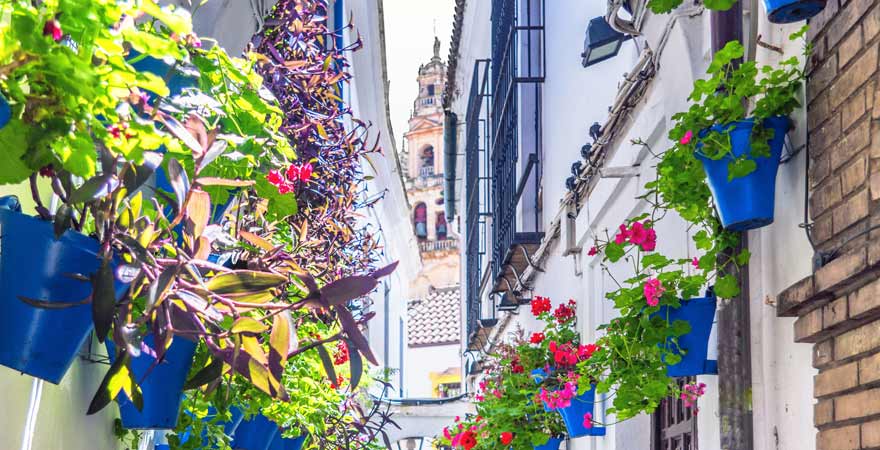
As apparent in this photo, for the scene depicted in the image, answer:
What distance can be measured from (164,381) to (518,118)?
26.4ft

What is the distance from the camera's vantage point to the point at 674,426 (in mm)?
5641

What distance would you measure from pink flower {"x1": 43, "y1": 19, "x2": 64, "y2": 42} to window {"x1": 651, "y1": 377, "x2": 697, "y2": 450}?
3.83 metres

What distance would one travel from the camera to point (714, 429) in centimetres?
420

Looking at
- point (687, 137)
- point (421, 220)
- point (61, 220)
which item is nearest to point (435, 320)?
point (421, 220)

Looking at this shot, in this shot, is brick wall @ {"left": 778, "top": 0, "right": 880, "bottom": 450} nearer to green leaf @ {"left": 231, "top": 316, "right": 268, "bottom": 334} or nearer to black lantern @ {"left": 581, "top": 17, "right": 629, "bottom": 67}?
green leaf @ {"left": 231, "top": 316, "right": 268, "bottom": 334}

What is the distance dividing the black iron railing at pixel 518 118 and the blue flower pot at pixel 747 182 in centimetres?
591

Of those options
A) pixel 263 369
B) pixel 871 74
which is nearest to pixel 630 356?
pixel 871 74

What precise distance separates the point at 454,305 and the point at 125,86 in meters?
38.3

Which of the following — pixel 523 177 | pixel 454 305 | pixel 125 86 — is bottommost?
pixel 125 86

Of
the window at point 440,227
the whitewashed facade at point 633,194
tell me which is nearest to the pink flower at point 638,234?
the whitewashed facade at point 633,194

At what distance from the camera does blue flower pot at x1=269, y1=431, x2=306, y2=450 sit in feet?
15.2

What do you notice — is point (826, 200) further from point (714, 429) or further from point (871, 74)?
point (714, 429)

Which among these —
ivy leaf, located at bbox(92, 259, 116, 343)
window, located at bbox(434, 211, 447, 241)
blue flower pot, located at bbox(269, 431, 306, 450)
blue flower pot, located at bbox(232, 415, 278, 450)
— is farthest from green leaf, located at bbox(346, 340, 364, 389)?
window, located at bbox(434, 211, 447, 241)

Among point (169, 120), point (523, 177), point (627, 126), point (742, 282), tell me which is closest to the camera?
point (169, 120)
